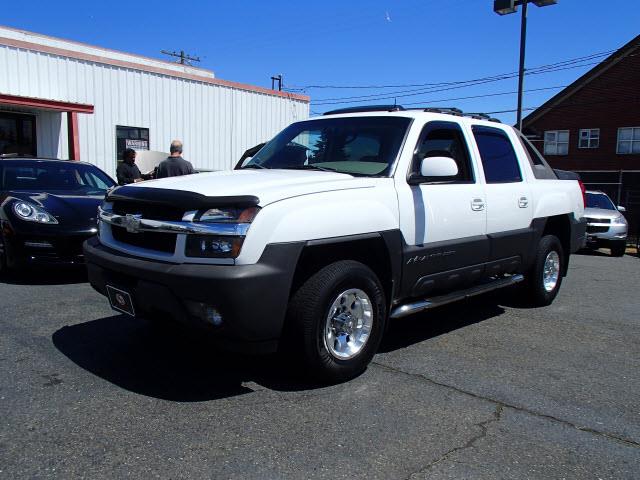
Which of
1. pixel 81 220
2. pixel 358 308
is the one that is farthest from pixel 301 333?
pixel 81 220

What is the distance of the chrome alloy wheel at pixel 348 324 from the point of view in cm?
367

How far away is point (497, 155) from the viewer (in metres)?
5.38

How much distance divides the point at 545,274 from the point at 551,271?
7.7 inches

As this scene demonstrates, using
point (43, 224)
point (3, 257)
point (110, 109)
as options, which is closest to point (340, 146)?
point (43, 224)

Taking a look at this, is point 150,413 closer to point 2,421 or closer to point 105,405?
point 105,405

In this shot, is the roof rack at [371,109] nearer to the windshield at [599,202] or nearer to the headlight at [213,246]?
the headlight at [213,246]

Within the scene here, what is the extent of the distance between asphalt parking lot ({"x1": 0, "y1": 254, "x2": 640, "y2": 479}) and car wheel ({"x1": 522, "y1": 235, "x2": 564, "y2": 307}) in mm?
898

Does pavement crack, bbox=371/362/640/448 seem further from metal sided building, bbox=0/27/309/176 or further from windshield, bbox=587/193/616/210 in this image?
windshield, bbox=587/193/616/210

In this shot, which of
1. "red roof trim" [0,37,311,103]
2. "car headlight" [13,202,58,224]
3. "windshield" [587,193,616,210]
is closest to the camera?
"car headlight" [13,202,58,224]

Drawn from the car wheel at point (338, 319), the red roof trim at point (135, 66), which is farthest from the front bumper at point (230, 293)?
the red roof trim at point (135, 66)

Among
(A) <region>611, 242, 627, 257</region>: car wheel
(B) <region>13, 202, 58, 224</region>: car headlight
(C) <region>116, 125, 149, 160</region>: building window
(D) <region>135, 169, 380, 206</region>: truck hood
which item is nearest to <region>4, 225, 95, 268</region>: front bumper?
(B) <region>13, 202, 58, 224</region>: car headlight

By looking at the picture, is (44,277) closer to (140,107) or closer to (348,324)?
(348,324)

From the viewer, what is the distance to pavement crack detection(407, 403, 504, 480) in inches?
108

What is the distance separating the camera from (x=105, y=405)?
3.29 metres
